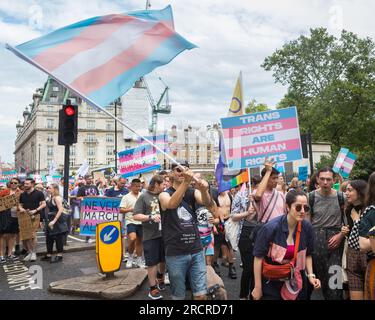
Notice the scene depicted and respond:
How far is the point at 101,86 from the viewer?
15.1ft

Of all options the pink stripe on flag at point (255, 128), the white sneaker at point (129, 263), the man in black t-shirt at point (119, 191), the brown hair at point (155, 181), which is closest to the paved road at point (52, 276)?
the white sneaker at point (129, 263)

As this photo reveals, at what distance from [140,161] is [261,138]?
19.9 feet

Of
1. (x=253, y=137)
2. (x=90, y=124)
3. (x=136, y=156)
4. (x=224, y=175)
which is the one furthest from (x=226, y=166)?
(x=90, y=124)

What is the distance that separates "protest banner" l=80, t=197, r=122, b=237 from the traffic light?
144 centimetres

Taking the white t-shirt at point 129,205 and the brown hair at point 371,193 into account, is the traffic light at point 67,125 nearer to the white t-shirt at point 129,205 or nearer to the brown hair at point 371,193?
the white t-shirt at point 129,205

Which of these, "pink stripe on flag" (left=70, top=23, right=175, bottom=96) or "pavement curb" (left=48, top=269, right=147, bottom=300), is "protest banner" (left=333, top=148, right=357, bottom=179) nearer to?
"pavement curb" (left=48, top=269, right=147, bottom=300)

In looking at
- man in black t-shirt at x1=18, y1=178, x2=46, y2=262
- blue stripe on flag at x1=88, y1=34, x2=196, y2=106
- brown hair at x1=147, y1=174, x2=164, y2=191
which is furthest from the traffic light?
blue stripe on flag at x1=88, y1=34, x2=196, y2=106

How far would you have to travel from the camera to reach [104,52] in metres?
4.72

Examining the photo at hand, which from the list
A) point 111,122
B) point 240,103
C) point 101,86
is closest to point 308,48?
point 240,103

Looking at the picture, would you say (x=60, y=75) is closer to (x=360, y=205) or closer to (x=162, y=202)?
(x=162, y=202)

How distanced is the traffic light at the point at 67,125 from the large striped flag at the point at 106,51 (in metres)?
4.27

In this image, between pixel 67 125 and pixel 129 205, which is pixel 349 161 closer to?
pixel 129 205

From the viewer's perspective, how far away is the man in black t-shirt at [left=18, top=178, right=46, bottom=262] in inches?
328
